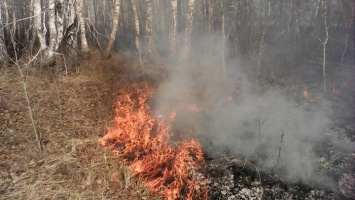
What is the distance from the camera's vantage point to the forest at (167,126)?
573 centimetres

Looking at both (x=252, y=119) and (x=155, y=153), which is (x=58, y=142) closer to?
(x=155, y=153)

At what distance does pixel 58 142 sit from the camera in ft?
21.9

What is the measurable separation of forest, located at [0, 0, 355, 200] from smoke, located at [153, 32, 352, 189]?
42mm

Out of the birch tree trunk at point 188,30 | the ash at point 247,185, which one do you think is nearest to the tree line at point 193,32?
the birch tree trunk at point 188,30

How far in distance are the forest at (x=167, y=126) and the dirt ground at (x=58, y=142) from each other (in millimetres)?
29

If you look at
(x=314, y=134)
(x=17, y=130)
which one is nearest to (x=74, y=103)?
(x=17, y=130)

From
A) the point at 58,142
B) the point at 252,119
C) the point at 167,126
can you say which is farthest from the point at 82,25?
the point at 252,119

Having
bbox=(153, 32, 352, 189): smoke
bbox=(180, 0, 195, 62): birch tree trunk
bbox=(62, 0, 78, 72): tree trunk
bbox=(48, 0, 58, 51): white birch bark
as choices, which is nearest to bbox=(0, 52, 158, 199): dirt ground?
bbox=(62, 0, 78, 72): tree trunk

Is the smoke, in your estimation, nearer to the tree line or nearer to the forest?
the forest

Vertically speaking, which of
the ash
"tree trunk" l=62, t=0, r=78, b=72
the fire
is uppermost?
"tree trunk" l=62, t=0, r=78, b=72

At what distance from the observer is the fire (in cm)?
575

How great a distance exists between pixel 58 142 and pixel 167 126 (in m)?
3.21

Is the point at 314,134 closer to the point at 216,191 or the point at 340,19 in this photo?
the point at 216,191

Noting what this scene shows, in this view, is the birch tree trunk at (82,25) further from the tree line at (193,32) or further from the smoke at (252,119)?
the smoke at (252,119)
